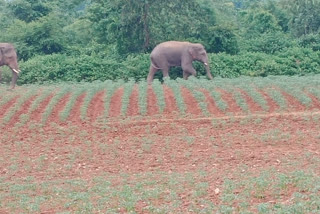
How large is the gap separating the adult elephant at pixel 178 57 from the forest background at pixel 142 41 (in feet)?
3.67

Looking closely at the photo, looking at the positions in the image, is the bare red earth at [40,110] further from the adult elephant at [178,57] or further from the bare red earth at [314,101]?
the bare red earth at [314,101]

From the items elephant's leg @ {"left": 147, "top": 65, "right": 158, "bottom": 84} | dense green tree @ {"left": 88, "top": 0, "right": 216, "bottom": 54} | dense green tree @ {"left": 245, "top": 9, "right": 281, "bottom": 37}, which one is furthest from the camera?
dense green tree @ {"left": 245, "top": 9, "right": 281, "bottom": 37}

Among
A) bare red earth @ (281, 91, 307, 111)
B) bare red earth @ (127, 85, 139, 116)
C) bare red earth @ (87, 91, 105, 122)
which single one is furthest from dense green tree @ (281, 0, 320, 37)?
bare red earth @ (87, 91, 105, 122)

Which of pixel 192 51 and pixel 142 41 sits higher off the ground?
pixel 192 51

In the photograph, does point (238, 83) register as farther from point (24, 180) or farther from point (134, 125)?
point (24, 180)

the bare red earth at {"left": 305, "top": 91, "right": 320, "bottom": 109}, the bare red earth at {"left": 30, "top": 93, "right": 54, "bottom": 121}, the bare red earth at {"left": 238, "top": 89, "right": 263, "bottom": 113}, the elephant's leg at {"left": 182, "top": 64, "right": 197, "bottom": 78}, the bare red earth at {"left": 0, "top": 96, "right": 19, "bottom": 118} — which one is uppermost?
the bare red earth at {"left": 305, "top": 91, "right": 320, "bottom": 109}

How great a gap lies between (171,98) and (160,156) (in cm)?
441

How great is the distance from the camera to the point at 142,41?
21016 mm

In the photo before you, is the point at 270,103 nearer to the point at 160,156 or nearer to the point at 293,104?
the point at 293,104

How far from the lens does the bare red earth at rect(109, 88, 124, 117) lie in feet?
43.0

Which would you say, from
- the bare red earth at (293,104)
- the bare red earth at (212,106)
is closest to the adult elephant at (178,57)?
the bare red earth at (212,106)

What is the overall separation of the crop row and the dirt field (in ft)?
0.18

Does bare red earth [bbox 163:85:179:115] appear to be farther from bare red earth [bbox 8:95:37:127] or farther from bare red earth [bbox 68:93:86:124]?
bare red earth [bbox 8:95:37:127]

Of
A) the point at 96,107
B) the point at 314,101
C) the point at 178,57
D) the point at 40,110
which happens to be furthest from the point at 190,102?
the point at 178,57
